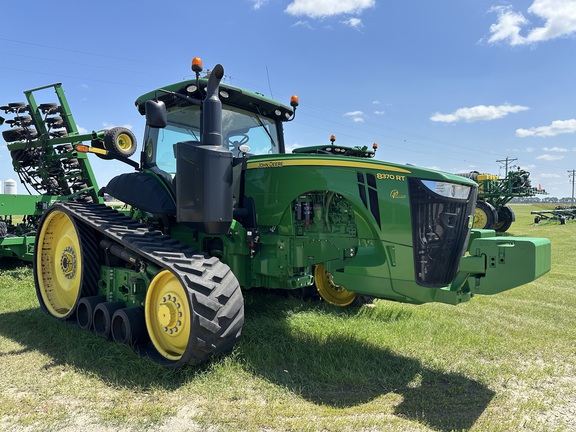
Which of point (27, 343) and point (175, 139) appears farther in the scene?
point (175, 139)

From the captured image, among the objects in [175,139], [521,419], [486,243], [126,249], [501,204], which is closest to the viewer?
[521,419]

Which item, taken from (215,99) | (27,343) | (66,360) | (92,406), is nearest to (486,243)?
(215,99)

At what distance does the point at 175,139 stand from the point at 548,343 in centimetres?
446

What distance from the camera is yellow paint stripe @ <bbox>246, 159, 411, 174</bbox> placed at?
395 centimetres

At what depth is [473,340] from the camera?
4.72 m

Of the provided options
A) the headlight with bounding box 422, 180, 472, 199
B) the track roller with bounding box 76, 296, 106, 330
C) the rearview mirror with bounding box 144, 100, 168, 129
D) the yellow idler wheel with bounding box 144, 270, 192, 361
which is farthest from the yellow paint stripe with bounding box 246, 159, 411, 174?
the track roller with bounding box 76, 296, 106, 330

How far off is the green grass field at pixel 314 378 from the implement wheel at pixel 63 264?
11.9 inches

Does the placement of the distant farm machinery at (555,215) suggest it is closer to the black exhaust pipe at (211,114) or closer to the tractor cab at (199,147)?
the tractor cab at (199,147)

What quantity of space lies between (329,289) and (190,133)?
2.70 m

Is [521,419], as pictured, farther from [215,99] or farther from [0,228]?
[0,228]

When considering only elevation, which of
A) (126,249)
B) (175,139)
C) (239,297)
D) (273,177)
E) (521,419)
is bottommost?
(521,419)

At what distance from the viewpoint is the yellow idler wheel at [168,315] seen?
149 inches

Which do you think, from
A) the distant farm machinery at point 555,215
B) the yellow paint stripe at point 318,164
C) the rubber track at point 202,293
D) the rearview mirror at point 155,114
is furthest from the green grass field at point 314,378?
the distant farm machinery at point 555,215

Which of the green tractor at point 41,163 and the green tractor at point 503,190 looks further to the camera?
the green tractor at point 503,190
